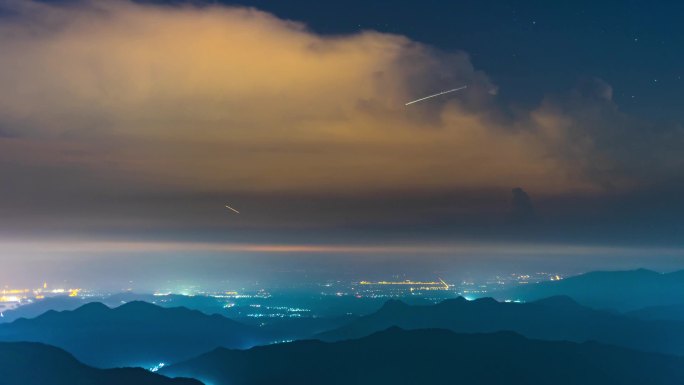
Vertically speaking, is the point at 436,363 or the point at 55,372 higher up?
the point at 55,372

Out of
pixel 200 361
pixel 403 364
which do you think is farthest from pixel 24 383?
pixel 403 364

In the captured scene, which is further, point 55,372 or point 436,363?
point 436,363

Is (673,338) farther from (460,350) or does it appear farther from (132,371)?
(132,371)

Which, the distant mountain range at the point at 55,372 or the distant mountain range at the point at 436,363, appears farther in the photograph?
the distant mountain range at the point at 436,363

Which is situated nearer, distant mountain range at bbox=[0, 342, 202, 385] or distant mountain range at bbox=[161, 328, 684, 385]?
distant mountain range at bbox=[0, 342, 202, 385]
